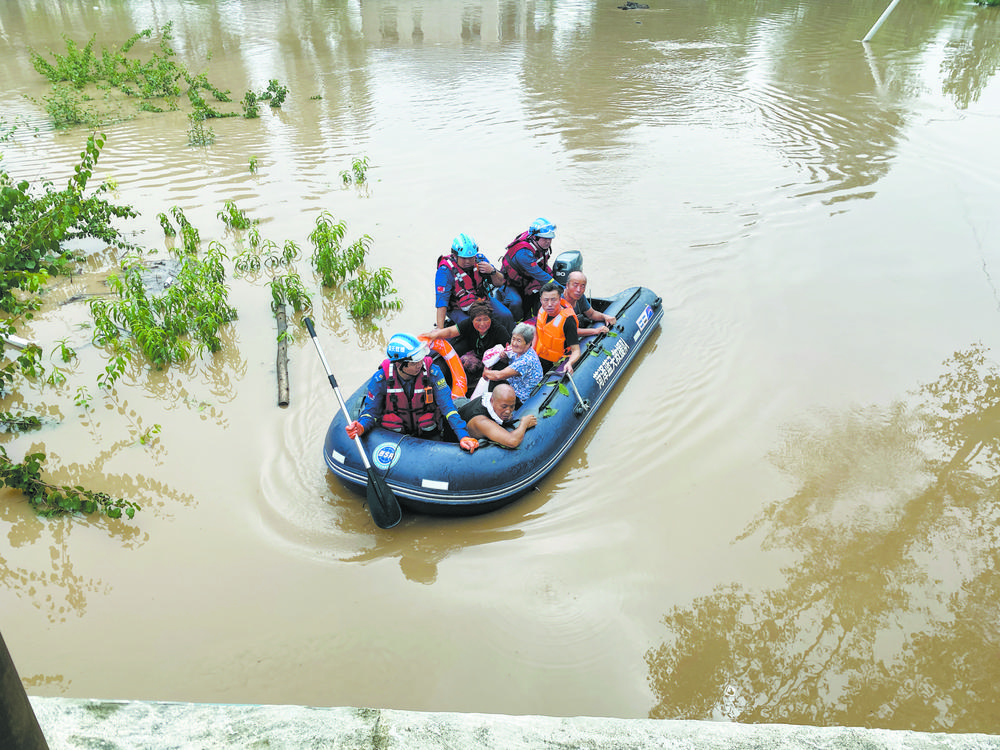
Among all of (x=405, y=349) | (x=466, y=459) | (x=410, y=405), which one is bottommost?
(x=466, y=459)

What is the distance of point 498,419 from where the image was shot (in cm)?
537

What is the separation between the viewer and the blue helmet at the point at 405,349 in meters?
4.85

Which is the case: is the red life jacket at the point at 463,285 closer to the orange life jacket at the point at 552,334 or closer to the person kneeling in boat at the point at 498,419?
the orange life jacket at the point at 552,334

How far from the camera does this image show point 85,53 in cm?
1592

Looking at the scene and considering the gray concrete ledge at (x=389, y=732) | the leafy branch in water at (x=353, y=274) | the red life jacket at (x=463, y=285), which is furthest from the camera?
the leafy branch in water at (x=353, y=274)

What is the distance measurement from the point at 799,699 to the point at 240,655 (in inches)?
130

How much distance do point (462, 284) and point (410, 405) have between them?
1740mm

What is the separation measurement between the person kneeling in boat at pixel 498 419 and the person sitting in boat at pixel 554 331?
1012mm

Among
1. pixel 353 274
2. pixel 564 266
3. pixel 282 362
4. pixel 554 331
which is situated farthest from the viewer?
pixel 353 274

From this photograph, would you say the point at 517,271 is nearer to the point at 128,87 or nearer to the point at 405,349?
the point at 405,349

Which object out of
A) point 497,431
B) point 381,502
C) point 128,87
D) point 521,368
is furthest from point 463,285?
point 128,87

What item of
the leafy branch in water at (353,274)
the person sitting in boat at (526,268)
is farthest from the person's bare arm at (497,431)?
the leafy branch in water at (353,274)

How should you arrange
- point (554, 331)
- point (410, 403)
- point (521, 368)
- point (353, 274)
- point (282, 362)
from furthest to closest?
1. point (353, 274)
2. point (282, 362)
3. point (554, 331)
4. point (521, 368)
5. point (410, 403)

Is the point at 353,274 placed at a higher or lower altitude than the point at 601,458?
higher
